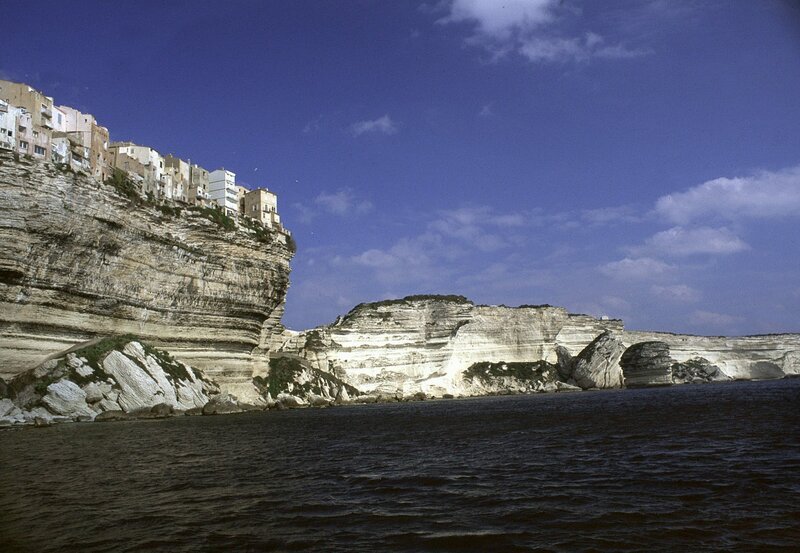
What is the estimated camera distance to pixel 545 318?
4493 inches

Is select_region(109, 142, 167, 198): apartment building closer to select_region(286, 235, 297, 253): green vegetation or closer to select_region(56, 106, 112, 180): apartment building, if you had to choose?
select_region(56, 106, 112, 180): apartment building

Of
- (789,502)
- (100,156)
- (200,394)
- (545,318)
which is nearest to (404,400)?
(545,318)

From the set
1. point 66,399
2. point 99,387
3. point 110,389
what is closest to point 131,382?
point 110,389

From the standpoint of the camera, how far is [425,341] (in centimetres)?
9744

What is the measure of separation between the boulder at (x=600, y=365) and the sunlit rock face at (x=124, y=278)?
66.4 metres

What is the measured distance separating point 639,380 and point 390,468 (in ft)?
378

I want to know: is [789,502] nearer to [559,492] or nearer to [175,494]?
[559,492]

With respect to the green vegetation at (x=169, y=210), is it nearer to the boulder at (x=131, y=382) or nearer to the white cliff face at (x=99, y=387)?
the white cliff face at (x=99, y=387)

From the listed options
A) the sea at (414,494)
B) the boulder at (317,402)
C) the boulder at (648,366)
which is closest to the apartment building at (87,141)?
the boulder at (317,402)

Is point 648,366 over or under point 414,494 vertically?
over

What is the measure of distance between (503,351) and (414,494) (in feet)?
325

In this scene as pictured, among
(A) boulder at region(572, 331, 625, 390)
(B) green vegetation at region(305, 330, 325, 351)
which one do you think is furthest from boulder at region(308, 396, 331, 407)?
(A) boulder at region(572, 331, 625, 390)

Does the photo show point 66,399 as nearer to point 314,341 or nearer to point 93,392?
point 93,392

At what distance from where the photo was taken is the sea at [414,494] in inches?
372
